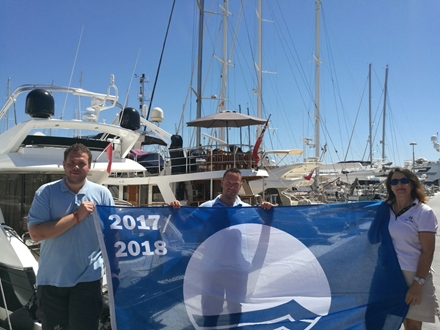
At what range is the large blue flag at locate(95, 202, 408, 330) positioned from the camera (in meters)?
3.06

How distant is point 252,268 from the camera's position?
3297 mm

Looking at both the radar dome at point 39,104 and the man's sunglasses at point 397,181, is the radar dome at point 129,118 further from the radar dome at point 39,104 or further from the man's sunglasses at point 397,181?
the man's sunglasses at point 397,181

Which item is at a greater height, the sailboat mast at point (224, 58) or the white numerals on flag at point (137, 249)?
the sailboat mast at point (224, 58)

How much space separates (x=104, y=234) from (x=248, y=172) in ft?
26.5

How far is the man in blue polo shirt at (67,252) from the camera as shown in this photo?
2.73m

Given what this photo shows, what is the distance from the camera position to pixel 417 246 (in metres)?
3.11

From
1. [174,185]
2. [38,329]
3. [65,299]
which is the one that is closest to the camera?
[65,299]

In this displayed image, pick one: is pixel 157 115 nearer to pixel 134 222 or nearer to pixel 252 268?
pixel 134 222

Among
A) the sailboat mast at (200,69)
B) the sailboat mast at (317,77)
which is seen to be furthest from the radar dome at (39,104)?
the sailboat mast at (317,77)

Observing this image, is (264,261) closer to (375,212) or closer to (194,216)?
(194,216)

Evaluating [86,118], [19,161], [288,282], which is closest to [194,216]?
[288,282]

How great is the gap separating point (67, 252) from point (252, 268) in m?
1.67

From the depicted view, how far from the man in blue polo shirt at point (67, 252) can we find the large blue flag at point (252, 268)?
157 mm

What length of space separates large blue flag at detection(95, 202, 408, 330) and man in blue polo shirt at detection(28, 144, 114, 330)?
16cm
